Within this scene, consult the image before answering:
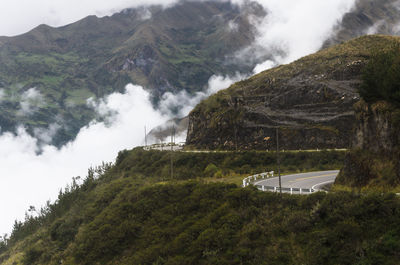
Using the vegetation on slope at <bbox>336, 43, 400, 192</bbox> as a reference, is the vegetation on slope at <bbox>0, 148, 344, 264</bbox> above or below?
below

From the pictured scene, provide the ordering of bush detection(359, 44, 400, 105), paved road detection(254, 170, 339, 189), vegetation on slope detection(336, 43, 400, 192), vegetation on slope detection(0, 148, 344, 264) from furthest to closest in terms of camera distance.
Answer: paved road detection(254, 170, 339, 189)
vegetation on slope detection(0, 148, 344, 264)
bush detection(359, 44, 400, 105)
vegetation on slope detection(336, 43, 400, 192)

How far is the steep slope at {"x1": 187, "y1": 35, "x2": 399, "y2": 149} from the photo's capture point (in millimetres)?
57500

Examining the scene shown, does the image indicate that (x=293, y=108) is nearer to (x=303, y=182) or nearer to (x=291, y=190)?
(x=303, y=182)

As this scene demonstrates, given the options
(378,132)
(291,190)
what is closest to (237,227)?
(291,190)

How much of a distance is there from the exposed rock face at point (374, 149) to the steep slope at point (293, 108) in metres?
23.8

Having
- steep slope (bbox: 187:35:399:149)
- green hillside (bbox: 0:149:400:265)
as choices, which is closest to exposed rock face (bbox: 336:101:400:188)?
green hillside (bbox: 0:149:400:265)

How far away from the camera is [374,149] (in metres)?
29.2

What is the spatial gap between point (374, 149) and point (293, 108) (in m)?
34.5

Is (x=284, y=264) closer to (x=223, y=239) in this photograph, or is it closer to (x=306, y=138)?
(x=223, y=239)

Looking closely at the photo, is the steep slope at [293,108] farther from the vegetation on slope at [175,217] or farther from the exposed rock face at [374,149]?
the exposed rock face at [374,149]

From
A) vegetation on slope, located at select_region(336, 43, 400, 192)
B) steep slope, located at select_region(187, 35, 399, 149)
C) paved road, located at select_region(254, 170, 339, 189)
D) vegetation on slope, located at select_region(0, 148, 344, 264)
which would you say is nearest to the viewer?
vegetation on slope, located at select_region(336, 43, 400, 192)

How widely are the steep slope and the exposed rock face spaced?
2376cm

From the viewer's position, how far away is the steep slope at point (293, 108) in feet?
189

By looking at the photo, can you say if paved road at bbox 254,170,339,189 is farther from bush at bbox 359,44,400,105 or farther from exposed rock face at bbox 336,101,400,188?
bush at bbox 359,44,400,105
